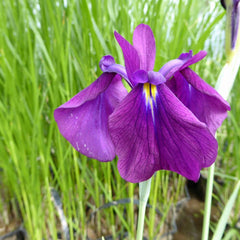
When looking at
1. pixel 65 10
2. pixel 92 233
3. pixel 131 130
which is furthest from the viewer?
pixel 92 233

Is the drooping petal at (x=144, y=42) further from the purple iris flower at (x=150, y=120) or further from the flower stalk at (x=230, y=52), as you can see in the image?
the flower stalk at (x=230, y=52)

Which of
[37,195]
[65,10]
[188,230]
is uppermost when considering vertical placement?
[65,10]

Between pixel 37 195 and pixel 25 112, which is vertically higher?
pixel 25 112

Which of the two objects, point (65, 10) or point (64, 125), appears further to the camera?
point (65, 10)

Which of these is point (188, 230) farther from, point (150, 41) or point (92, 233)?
point (150, 41)

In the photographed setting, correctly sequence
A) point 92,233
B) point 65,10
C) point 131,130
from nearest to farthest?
point 131,130 → point 65,10 → point 92,233

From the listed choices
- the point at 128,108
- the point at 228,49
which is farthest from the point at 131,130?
the point at 228,49
